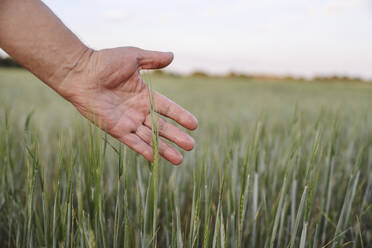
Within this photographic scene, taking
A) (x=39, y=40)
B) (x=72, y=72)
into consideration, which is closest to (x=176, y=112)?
(x=72, y=72)

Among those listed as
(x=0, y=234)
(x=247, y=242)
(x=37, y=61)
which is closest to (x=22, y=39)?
(x=37, y=61)

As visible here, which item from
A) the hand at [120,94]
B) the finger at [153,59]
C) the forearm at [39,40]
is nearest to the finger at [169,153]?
the hand at [120,94]

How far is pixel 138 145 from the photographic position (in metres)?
0.85

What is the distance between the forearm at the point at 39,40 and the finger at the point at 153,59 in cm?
18

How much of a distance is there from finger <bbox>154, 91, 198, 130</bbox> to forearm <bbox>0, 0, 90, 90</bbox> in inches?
11.4

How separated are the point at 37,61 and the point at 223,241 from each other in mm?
764

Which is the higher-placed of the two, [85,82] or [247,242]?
[85,82]

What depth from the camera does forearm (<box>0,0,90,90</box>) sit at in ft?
2.82

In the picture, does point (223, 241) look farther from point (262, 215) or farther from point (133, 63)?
point (133, 63)

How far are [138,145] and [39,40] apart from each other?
1.45 feet

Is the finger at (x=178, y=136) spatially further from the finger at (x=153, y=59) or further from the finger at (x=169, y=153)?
the finger at (x=153, y=59)

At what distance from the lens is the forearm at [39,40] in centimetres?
86

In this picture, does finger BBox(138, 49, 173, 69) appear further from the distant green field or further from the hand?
the distant green field

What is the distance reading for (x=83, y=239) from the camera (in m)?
0.61
